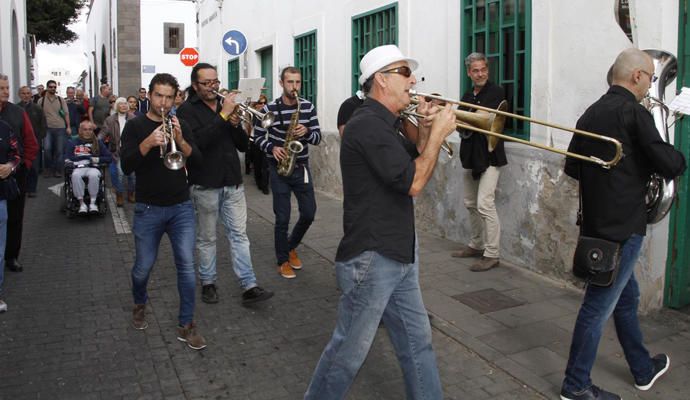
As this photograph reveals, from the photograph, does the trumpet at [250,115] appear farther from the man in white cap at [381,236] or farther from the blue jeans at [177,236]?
the man in white cap at [381,236]

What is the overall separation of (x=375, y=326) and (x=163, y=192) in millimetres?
2114

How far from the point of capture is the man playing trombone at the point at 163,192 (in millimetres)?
4590

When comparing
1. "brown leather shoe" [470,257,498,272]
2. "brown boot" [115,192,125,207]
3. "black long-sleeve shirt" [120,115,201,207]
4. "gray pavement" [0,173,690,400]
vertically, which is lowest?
"gray pavement" [0,173,690,400]

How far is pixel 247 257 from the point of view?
18.4ft

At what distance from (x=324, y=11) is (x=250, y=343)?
24.9ft

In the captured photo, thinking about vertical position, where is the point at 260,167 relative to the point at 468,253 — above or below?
above

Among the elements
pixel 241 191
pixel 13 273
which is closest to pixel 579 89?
pixel 241 191

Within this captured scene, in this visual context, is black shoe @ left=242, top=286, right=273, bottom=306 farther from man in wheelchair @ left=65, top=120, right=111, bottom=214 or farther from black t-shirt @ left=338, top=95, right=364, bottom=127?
man in wheelchair @ left=65, top=120, right=111, bottom=214

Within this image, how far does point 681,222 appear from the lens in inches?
202

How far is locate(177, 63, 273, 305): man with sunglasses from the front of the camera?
17.2 feet

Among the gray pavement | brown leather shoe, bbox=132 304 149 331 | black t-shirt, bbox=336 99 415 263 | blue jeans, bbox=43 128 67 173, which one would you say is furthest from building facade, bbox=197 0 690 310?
blue jeans, bbox=43 128 67 173

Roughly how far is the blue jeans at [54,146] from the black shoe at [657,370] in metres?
13.4

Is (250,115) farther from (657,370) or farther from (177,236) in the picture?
(657,370)

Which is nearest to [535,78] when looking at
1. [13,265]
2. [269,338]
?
[269,338]
